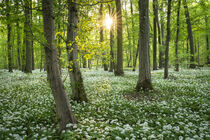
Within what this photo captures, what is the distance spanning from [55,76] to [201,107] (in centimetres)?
643

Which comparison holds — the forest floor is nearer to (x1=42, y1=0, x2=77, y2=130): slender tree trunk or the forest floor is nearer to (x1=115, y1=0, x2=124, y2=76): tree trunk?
(x1=42, y1=0, x2=77, y2=130): slender tree trunk

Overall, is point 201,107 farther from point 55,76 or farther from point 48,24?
point 48,24

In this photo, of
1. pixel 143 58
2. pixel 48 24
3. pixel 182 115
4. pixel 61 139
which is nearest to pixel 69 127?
pixel 61 139

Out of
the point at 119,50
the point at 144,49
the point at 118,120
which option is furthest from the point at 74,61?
the point at 119,50

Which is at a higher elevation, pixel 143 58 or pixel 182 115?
pixel 143 58

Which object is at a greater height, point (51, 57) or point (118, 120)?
point (51, 57)

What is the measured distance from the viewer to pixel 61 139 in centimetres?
381

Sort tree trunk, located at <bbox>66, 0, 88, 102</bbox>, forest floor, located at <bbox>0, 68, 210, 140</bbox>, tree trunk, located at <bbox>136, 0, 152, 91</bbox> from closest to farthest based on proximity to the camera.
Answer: forest floor, located at <bbox>0, 68, 210, 140</bbox>
tree trunk, located at <bbox>66, 0, 88, 102</bbox>
tree trunk, located at <bbox>136, 0, 152, 91</bbox>

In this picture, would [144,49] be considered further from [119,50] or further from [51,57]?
[119,50]

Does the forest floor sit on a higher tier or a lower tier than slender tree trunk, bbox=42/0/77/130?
lower

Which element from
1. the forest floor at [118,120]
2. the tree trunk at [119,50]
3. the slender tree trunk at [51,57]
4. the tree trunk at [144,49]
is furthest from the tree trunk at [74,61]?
the tree trunk at [119,50]

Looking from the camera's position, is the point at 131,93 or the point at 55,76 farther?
the point at 131,93

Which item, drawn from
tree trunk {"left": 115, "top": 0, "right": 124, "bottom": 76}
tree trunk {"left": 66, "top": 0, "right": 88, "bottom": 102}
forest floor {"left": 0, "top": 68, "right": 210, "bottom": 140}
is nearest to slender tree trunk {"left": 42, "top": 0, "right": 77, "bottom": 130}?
forest floor {"left": 0, "top": 68, "right": 210, "bottom": 140}

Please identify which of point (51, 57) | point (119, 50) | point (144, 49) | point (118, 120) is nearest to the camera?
point (51, 57)
